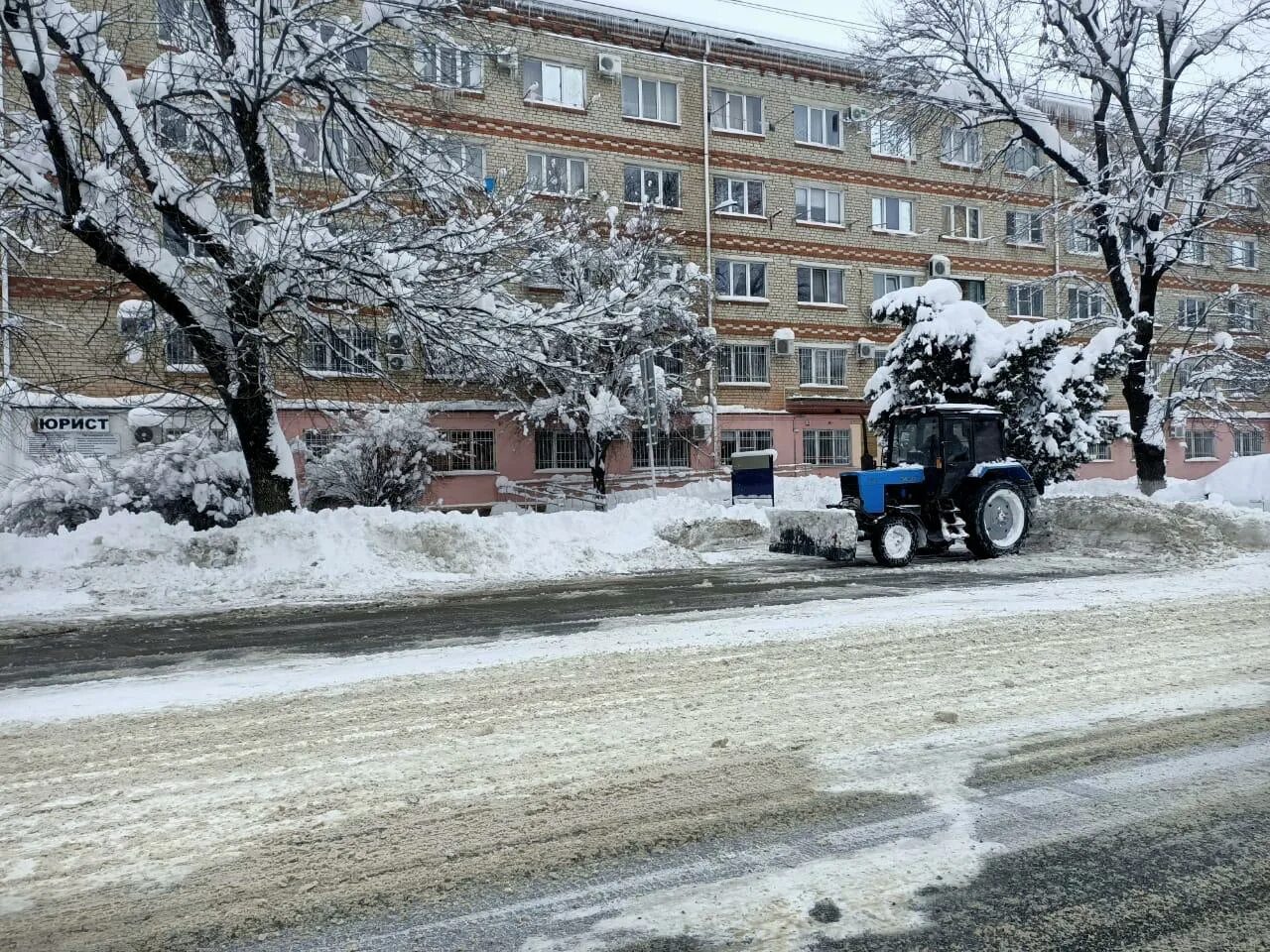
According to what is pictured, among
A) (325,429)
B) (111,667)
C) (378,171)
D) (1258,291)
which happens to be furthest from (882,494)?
(1258,291)

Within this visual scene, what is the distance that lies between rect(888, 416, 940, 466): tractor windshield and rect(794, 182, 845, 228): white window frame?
20.6m

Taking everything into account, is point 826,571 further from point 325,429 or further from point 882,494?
point 325,429

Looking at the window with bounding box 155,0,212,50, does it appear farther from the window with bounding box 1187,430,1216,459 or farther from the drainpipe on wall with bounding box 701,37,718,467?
the window with bounding box 1187,430,1216,459

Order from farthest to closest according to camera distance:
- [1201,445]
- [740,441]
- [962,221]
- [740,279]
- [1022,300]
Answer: [1201,445] < [1022,300] < [962,221] < [740,279] < [740,441]

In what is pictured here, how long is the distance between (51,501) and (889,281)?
2834 centimetres

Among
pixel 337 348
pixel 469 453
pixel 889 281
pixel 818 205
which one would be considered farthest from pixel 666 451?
pixel 337 348

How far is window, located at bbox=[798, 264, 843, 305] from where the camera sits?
111 ft

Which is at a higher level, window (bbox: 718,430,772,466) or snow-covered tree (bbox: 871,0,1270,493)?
snow-covered tree (bbox: 871,0,1270,493)

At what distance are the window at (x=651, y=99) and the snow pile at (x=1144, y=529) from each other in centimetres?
2051

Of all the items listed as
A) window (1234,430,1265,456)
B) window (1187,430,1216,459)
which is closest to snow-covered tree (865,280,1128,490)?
window (1187,430,1216,459)

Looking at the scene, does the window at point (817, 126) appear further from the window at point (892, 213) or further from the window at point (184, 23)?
the window at point (184, 23)

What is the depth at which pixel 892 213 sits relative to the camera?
3572cm

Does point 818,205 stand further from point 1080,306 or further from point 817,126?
point 1080,306

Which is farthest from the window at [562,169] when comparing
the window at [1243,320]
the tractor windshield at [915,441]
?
the window at [1243,320]
